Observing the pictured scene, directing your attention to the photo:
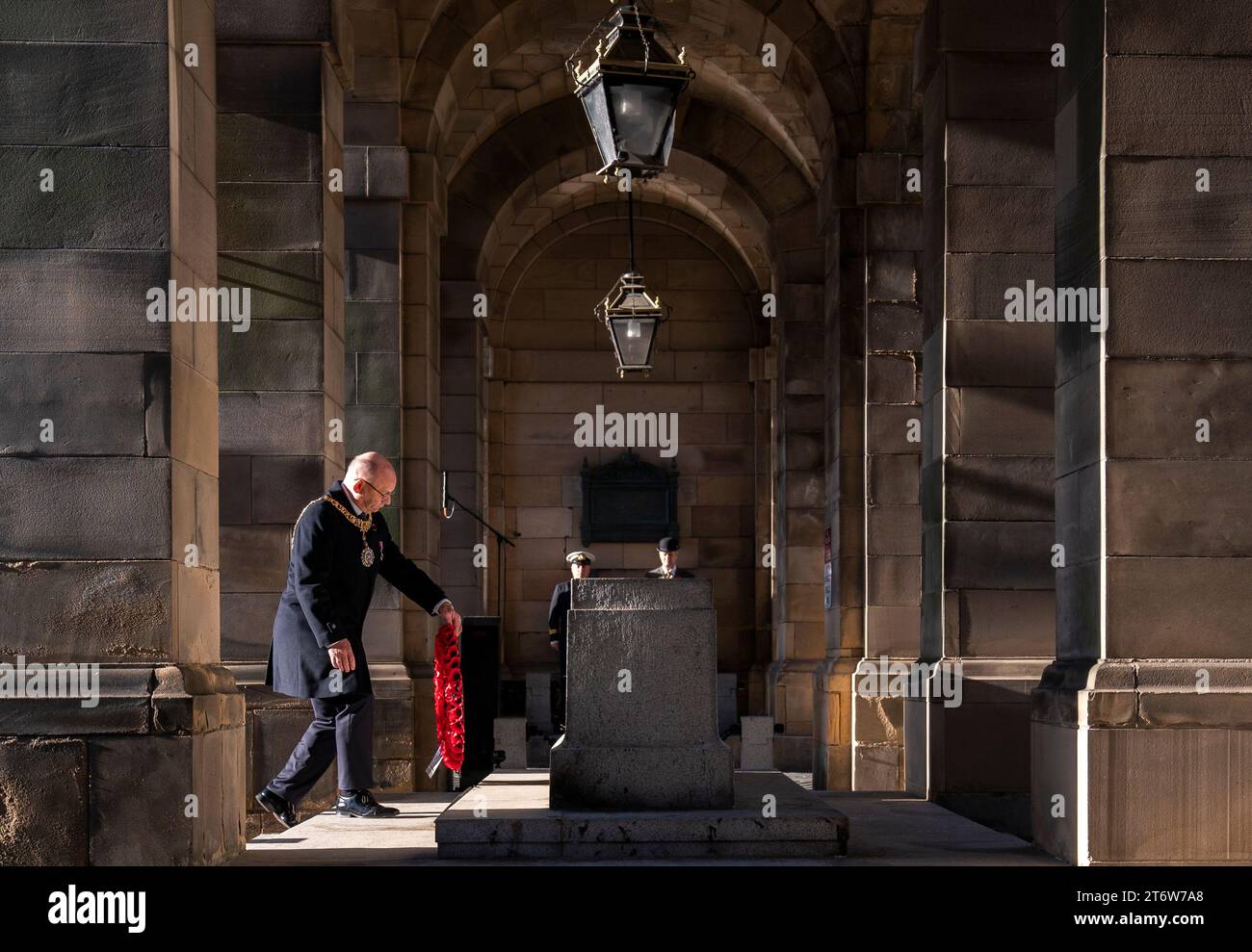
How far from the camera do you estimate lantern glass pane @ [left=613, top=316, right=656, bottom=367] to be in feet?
48.9

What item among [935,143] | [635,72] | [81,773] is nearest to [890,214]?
[935,143]

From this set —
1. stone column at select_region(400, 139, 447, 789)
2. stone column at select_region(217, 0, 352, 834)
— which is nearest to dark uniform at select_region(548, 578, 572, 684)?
stone column at select_region(400, 139, 447, 789)

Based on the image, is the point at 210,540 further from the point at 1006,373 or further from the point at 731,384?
the point at 731,384

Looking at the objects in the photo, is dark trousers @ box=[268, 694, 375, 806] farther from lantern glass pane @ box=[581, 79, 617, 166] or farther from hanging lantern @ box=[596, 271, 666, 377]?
hanging lantern @ box=[596, 271, 666, 377]

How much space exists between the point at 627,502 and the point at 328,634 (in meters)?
17.7

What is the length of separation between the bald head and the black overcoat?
0.08 meters

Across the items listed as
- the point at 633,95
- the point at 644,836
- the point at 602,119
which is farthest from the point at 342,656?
the point at 633,95

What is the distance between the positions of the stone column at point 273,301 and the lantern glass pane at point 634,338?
4.89m

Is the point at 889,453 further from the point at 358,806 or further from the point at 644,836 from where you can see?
the point at 644,836

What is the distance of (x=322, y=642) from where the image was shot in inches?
304

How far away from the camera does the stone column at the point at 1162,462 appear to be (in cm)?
650
